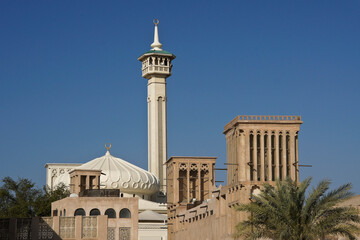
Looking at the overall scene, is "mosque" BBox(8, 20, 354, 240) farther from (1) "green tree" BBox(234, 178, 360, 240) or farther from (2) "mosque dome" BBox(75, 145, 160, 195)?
(1) "green tree" BBox(234, 178, 360, 240)

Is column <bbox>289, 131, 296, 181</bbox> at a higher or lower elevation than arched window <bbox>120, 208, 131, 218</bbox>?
higher

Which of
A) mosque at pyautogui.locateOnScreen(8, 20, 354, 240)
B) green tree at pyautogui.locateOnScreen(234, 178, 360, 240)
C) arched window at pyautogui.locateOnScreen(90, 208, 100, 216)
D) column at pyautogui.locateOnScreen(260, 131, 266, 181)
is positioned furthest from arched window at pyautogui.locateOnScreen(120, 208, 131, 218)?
green tree at pyautogui.locateOnScreen(234, 178, 360, 240)

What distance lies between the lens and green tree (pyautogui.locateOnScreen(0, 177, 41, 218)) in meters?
75.6

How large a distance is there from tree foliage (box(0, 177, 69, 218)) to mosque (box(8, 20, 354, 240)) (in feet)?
16.5

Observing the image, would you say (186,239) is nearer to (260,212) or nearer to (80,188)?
(80,188)

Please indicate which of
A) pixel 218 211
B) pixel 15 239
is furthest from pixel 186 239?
pixel 15 239

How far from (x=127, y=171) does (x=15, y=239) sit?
90.1 ft

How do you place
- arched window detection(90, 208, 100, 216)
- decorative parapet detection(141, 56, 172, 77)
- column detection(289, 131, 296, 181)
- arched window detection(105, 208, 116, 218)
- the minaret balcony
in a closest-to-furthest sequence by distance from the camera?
column detection(289, 131, 296, 181), arched window detection(105, 208, 116, 218), arched window detection(90, 208, 100, 216), the minaret balcony, decorative parapet detection(141, 56, 172, 77)

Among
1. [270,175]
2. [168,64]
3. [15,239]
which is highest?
[168,64]

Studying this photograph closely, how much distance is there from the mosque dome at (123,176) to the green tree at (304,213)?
42.2m

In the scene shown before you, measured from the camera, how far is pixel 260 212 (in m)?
37.4

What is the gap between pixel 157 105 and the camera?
91.3m

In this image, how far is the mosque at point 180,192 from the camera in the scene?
5069 cm

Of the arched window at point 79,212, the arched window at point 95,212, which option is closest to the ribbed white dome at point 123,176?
the arched window at point 95,212
